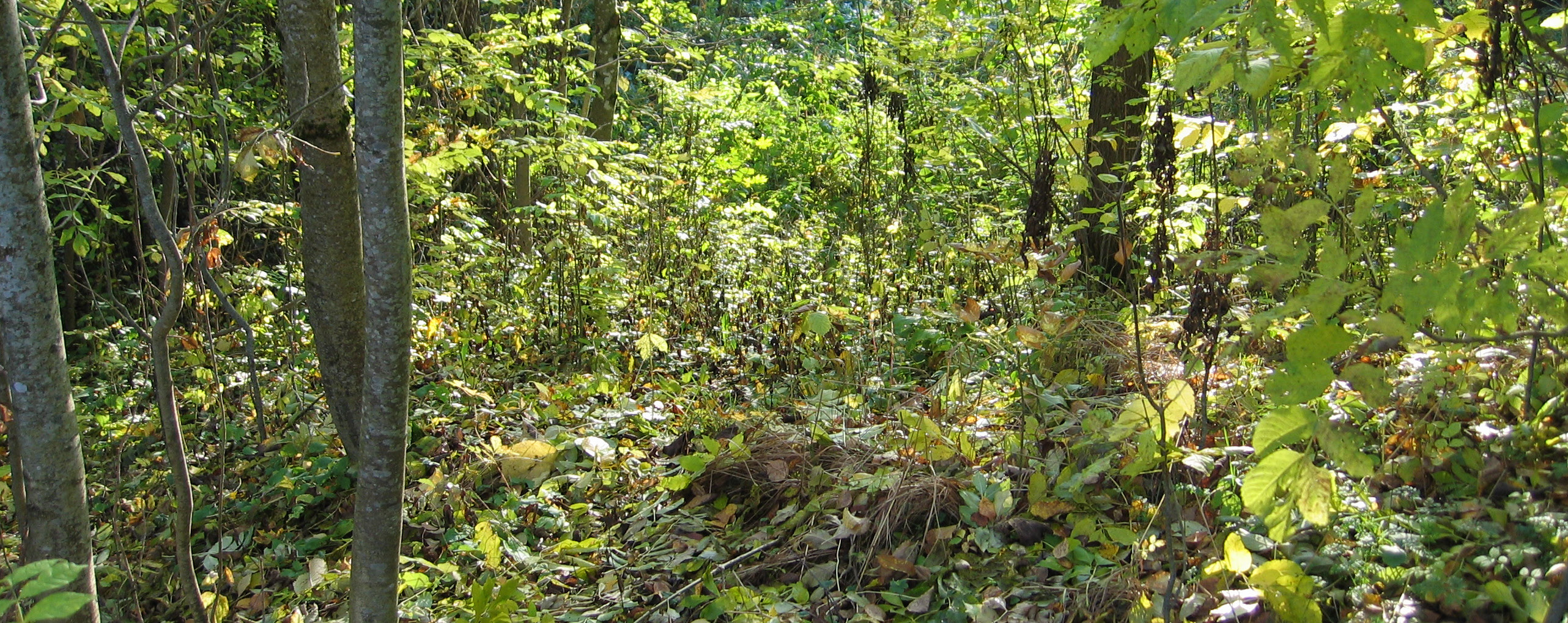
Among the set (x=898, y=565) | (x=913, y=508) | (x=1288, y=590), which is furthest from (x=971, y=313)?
(x=1288, y=590)

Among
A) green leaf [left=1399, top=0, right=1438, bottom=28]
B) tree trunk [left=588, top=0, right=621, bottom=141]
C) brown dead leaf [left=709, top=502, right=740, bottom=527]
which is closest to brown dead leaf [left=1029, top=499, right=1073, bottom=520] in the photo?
brown dead leaf [left=709, top=502, right=740, bottom=527]

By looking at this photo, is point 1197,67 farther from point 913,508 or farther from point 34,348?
point 34,348

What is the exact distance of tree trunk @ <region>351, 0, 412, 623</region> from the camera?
230cm

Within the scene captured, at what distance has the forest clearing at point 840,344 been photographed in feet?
6.59

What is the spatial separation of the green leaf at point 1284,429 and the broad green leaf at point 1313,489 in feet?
0.19

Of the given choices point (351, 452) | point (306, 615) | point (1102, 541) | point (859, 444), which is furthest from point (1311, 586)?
point (351, 452)

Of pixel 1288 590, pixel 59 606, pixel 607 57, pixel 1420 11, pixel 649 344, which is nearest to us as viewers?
pixel 59 606

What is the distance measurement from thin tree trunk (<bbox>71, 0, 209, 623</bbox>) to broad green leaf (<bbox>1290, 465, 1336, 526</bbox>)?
2963 mm

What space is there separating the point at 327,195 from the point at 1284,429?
3415 mm

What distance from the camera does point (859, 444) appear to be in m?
3.65

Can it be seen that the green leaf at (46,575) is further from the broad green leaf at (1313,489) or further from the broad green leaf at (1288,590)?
the broad green leaf at (1288,590)

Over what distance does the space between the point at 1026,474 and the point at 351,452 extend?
2.89m

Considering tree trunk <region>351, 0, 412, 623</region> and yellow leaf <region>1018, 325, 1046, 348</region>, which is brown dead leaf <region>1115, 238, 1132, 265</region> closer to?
yellow leaf <region>1018, 325, 1046, 348</region>

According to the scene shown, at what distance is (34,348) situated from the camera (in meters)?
2.59
